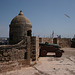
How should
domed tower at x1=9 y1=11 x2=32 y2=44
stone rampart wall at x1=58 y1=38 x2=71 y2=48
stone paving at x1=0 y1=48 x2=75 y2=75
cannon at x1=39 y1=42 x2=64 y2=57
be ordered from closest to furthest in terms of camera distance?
1. stone paving at x1=0 y1=48 x2=75 y2=75
2. domed tower at x1=9 y1=11 x2=32 y2=44
3. cannon at x1=39 y1=42 x2=64 y2=57
4. stone rampart wall at x1=58 y1=38 x2=71 y2=48

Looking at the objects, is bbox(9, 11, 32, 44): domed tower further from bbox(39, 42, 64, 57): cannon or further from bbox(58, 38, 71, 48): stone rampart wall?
bbox(58, 38, 71, 48): stone rampart wall

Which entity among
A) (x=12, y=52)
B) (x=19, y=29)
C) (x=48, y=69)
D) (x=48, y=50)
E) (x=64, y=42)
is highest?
(x=19, y=29)

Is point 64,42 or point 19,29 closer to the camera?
point 19,29

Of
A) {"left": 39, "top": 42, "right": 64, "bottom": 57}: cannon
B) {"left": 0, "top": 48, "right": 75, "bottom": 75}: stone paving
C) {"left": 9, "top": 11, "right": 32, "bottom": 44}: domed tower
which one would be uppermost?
{"left": 9, "top": 11, "right": 32, "bottom": 44}: domed tower

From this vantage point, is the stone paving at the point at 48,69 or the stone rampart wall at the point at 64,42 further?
the stone rampart wall at the point at 64,42

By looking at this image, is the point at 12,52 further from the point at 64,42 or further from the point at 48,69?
the point at 64,42

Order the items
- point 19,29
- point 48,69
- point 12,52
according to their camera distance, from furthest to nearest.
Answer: point 19,29 → point 48,69 → point 12,52

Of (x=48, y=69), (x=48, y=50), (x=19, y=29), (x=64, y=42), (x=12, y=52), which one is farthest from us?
(x=64, y=42)

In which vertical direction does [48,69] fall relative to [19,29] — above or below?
below

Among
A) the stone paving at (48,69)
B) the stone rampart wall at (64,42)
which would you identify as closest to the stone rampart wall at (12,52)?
the stone paving at (48,69)

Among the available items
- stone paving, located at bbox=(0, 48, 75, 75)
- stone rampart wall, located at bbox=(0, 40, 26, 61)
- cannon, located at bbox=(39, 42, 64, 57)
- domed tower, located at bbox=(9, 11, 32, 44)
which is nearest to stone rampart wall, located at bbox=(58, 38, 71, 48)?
cannon, located at bbox=(39, 42, 64, 57)

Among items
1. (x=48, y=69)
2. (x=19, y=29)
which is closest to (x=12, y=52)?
(x=19, y=29)

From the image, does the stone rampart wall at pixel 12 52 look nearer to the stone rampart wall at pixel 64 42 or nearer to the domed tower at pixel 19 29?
the domed tower at pixel 19 29

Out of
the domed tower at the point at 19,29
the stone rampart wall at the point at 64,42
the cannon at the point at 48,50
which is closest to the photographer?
the domed tower at the point at 19,29
